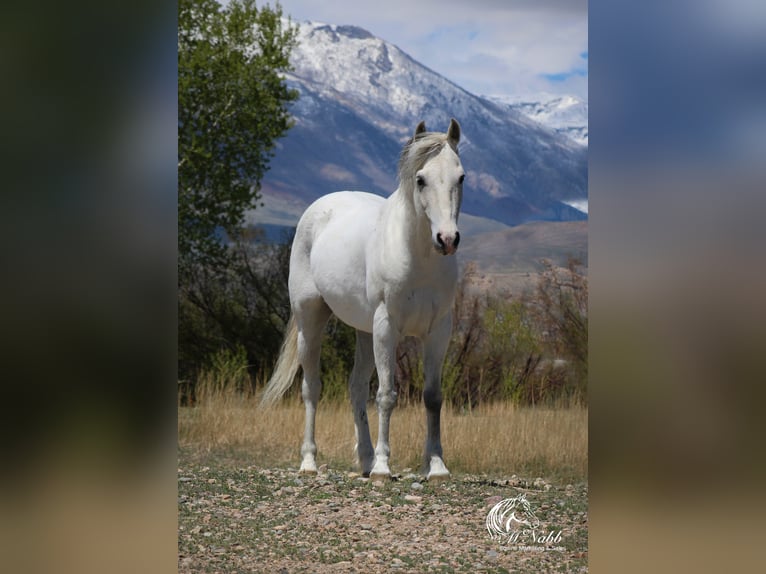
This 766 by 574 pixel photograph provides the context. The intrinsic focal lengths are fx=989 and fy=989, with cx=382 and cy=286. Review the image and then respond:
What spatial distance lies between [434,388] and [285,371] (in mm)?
1274

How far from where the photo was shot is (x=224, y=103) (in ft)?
27.8

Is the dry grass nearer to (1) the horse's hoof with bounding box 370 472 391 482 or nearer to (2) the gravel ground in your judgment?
(2) the gravel ground

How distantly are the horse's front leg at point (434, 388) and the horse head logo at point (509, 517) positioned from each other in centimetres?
56

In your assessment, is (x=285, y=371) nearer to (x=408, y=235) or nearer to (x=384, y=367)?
(x=384, y=367)

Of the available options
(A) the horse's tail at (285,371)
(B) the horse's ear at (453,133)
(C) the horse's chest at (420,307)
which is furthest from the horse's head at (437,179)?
(A) the horse's tail at (285,371)

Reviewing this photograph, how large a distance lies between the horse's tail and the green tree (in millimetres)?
2723

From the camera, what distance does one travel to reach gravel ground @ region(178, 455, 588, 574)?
13.9ft

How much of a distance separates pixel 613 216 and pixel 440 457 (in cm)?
162

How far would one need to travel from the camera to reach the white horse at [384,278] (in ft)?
15.7

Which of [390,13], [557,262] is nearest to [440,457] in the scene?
[390,13]

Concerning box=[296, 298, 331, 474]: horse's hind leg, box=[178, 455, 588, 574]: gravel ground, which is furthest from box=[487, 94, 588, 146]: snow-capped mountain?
box=[178, 455, 588, 574]: gravel ground

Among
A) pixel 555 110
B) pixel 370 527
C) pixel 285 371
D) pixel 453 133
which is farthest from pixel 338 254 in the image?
pixel 555 110

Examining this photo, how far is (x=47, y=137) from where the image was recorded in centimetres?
334

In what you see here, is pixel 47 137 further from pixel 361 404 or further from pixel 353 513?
pixel 361 404
